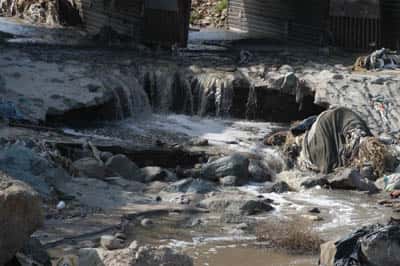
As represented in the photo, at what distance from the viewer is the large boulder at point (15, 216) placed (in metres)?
7.29

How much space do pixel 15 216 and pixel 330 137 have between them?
27.4 ft

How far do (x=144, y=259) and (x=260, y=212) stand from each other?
4.84 metres

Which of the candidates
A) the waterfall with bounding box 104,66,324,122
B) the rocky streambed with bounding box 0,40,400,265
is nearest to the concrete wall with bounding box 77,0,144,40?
the rocky streambed with bounding box 0,40,400,265

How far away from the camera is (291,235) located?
416 inches

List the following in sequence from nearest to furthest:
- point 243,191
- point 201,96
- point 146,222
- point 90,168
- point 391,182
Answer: point 146,222
point 90,168
point 243,191
point 391,182
point 201,96

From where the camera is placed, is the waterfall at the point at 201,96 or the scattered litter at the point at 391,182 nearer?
the scattered litter at the point at 391,182

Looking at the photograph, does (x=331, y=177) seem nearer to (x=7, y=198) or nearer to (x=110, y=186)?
(x=110, y=186)

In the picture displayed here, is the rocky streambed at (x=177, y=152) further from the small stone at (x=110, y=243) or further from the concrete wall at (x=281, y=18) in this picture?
the concrete wall at (x=281, y=18)

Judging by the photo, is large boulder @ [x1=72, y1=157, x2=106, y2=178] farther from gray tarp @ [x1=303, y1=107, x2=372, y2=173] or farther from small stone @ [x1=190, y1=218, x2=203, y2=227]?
gray tarp @ [x1=303, y1=107, x2=372, y2=173]

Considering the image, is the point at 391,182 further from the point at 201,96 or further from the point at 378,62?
the point at 378,62

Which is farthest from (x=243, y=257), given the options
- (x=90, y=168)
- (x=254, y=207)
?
(x=90, y=168)

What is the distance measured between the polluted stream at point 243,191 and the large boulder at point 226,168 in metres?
0.28

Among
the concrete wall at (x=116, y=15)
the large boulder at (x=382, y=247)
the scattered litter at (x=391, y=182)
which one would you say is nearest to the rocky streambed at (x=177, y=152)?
the scattered litter at (x=391, y=182)

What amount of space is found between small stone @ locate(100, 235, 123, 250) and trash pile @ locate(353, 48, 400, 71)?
10458 millimetres
